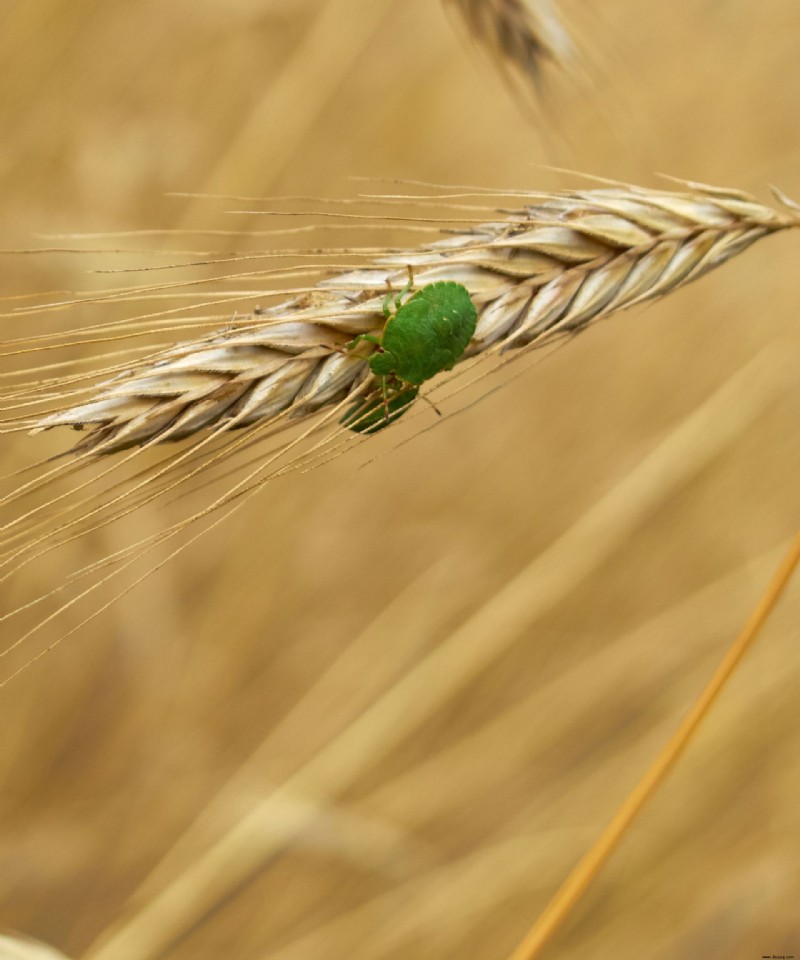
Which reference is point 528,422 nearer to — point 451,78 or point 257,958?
point 451,78

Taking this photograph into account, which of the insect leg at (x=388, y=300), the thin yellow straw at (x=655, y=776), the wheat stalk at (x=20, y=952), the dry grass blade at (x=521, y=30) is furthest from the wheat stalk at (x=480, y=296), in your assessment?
the wheat stalk at (x=20, y=952)

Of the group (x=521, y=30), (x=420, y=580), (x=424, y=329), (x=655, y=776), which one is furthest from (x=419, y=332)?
(x=420, y=580)

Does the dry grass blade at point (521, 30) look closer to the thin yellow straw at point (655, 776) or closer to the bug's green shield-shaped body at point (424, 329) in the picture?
the bug's green shield-shaped body at point (424, 329)

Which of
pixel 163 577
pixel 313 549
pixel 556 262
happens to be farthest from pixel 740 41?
pixel 163 577

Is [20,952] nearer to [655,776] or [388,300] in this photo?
[655,776]

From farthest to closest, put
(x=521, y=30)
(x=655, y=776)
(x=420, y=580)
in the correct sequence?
(x=420, y=580)
(x=521, y=30)
(x=655, y=776)

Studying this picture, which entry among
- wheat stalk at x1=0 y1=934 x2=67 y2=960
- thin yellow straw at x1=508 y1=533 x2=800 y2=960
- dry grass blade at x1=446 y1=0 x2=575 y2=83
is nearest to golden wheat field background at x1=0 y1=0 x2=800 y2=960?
dry grass blade at x1=446 y1=0 x2=575 y2=83

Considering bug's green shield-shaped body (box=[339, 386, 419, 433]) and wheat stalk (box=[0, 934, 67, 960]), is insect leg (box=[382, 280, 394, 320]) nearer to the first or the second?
bug's green shield-shaped body (box=[339, 386, 419, 433])
